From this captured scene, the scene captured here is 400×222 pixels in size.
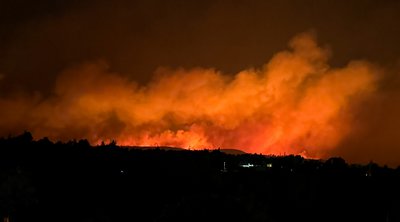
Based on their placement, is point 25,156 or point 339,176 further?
point 339,176

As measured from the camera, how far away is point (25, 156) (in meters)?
123

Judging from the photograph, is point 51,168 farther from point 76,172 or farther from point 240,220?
point 240,220

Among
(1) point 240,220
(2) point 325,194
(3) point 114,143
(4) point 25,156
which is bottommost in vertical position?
(1) point 240,220

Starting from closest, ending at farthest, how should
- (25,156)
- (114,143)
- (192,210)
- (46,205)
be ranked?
(192,210), (46,205), (25,156), (114,143)

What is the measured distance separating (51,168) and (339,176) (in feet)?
199

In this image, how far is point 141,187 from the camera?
379 feet

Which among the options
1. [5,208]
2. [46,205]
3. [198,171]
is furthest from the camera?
[198,171]

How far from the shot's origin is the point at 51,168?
118 meters

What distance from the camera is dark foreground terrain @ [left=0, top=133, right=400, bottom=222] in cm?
8988

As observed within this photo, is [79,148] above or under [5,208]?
above

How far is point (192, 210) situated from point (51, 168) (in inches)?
4145

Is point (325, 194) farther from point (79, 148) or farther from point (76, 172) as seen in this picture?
point (79, 148)

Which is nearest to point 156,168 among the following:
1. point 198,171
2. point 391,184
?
point 198,171

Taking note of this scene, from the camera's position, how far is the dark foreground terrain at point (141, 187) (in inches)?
3538
